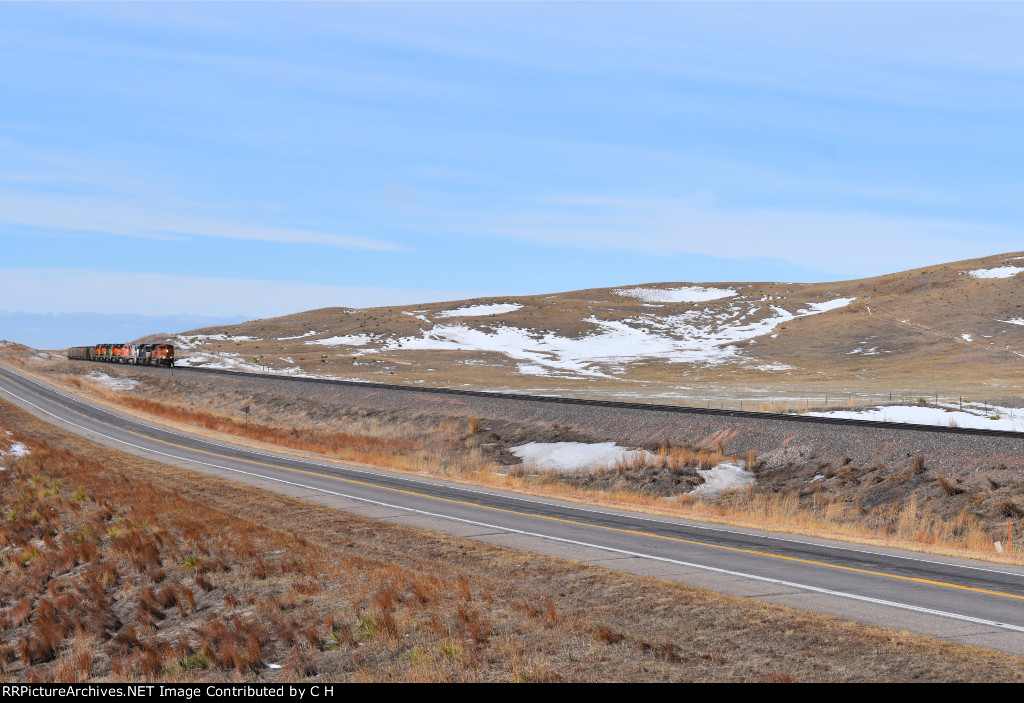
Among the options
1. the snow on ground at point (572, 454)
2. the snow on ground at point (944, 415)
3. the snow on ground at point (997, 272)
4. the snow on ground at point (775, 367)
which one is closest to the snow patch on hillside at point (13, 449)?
the snow on ground at point (572, 454)

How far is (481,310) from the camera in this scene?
168 m

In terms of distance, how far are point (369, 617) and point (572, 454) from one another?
2803 cm

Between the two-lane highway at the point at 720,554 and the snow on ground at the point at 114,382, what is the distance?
193 feet

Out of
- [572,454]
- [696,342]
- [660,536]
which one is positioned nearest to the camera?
[660,536]

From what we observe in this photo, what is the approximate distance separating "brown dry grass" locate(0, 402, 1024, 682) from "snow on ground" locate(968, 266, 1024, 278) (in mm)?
144958

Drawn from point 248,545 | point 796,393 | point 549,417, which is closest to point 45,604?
point 248,545

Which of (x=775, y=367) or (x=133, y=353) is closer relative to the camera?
(x=775, y=367)

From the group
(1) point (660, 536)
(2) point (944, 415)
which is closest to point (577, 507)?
(1) point (660, 536)

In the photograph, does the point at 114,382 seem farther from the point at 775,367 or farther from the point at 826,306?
the point at 826,306

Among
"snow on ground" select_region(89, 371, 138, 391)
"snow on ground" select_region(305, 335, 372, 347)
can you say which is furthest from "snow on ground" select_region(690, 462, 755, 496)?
"snow on ground" select_region(305, 335, 372, 347)

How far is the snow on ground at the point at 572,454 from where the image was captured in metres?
38.2

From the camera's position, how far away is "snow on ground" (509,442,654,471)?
38156mm

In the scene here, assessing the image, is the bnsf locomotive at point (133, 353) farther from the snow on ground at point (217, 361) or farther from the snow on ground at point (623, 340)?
the snow on ground at point (623, 340)

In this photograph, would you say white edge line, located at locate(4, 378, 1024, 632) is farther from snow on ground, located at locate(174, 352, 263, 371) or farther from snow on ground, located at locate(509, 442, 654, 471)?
snow on ground, located at locate(174, 352, 263, 371)
